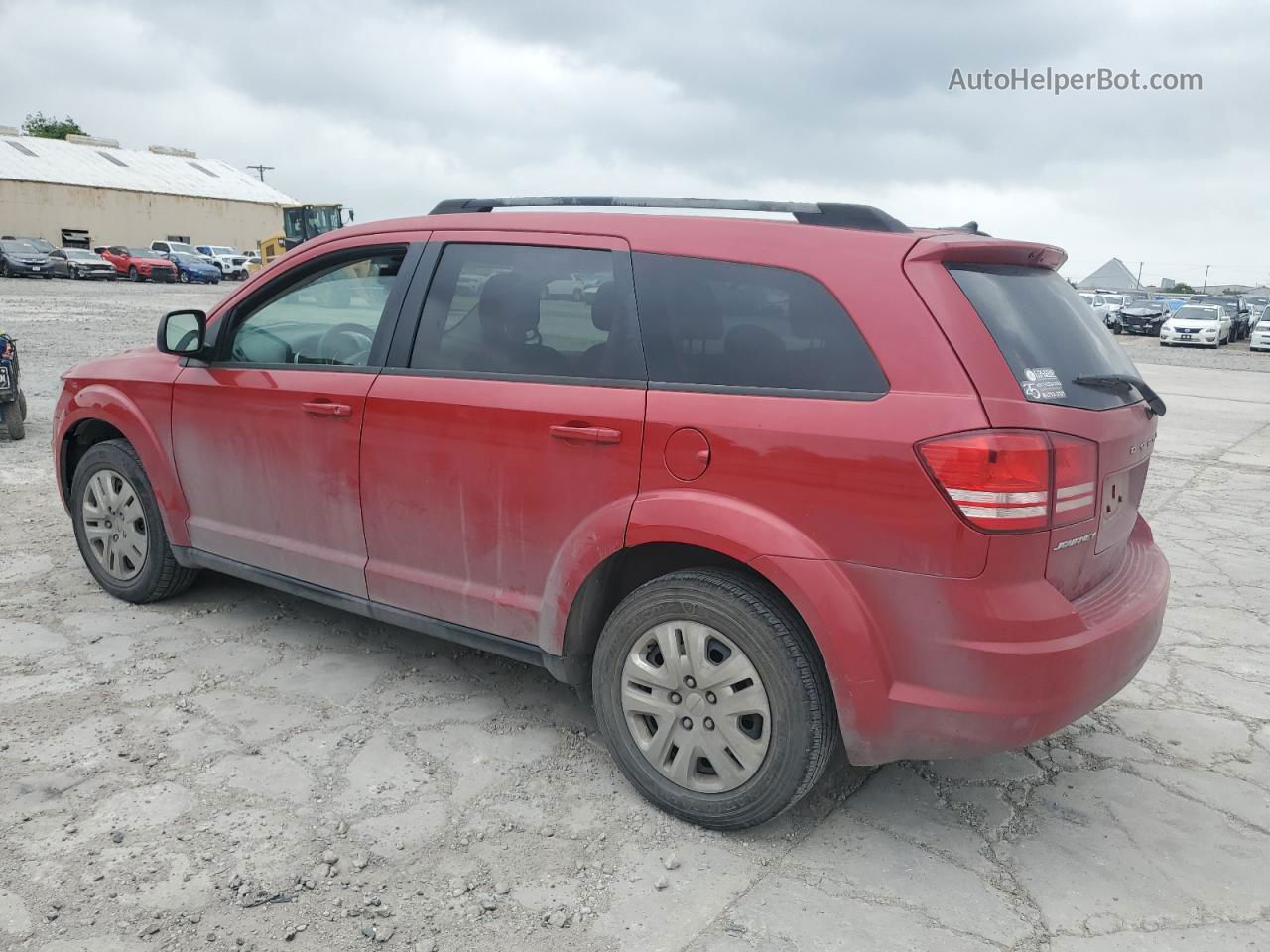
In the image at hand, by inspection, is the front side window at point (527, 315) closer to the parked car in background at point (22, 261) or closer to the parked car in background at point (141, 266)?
the parked car in background at point (22, 261)

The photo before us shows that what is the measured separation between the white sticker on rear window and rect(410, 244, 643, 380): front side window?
1038 millimetres

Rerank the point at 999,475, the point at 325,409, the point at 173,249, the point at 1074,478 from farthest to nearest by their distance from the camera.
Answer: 1. the point at 173,249
2. the point at 325,409
3. the point at 1074,478
4. the point at 999,475

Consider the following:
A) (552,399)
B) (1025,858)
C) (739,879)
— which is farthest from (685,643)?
(1025,858)

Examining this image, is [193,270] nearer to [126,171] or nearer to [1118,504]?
[126,171]

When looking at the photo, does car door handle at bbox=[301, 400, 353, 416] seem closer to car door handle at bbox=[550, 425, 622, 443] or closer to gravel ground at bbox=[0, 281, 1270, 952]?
car door handle at bbox=[550, 425, 622, 443]

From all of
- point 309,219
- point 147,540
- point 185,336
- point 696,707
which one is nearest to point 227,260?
point 309,219

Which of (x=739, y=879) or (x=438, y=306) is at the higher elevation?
(x=438, y=306)

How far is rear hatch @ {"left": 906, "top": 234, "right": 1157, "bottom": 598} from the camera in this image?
2.45 meters

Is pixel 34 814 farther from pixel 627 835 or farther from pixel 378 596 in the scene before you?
pixel 627 835

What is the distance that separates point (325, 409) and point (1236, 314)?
39.2 m

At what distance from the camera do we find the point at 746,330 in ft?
9.00

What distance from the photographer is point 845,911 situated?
2.50 meters

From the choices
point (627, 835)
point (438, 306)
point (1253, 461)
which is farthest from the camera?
point (1253, 461)

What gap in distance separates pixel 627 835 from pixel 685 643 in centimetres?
58
